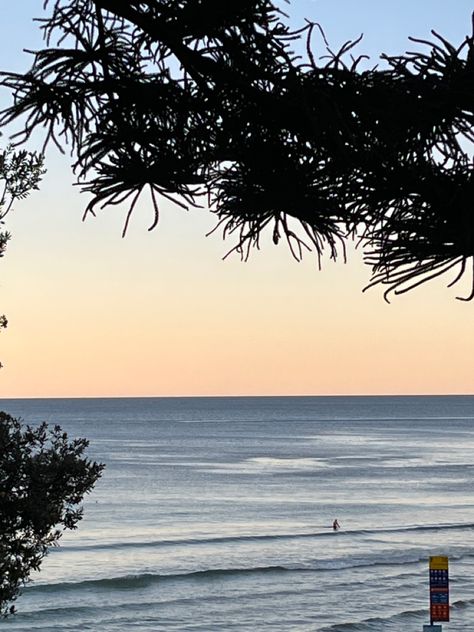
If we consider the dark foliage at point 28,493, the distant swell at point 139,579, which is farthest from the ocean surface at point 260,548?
the dark foliage at point 28,493

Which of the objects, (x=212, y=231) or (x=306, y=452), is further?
(x=306, y=452)

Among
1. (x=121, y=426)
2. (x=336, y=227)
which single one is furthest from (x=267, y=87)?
(x=121, y=426)

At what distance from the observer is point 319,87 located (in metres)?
2.33

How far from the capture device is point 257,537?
43.4 metres

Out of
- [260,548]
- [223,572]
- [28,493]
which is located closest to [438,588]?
[28,493]

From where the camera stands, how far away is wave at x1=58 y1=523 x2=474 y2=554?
40756mm

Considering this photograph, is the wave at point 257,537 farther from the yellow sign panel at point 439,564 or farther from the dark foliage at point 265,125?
the dark foliage at point 265,125

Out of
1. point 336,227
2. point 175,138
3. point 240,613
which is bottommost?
point 240,613

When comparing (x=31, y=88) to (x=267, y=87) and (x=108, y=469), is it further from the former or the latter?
(x=108, y=469)

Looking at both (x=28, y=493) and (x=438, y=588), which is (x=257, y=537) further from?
(x=28, y=493)

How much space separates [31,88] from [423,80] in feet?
3.04

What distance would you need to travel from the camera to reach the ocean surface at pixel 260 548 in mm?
29609

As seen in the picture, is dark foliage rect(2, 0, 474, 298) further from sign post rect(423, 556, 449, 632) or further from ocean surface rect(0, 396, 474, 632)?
ocean surface rect(0, 396, 474, 632)

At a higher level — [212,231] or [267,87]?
[267,87]
